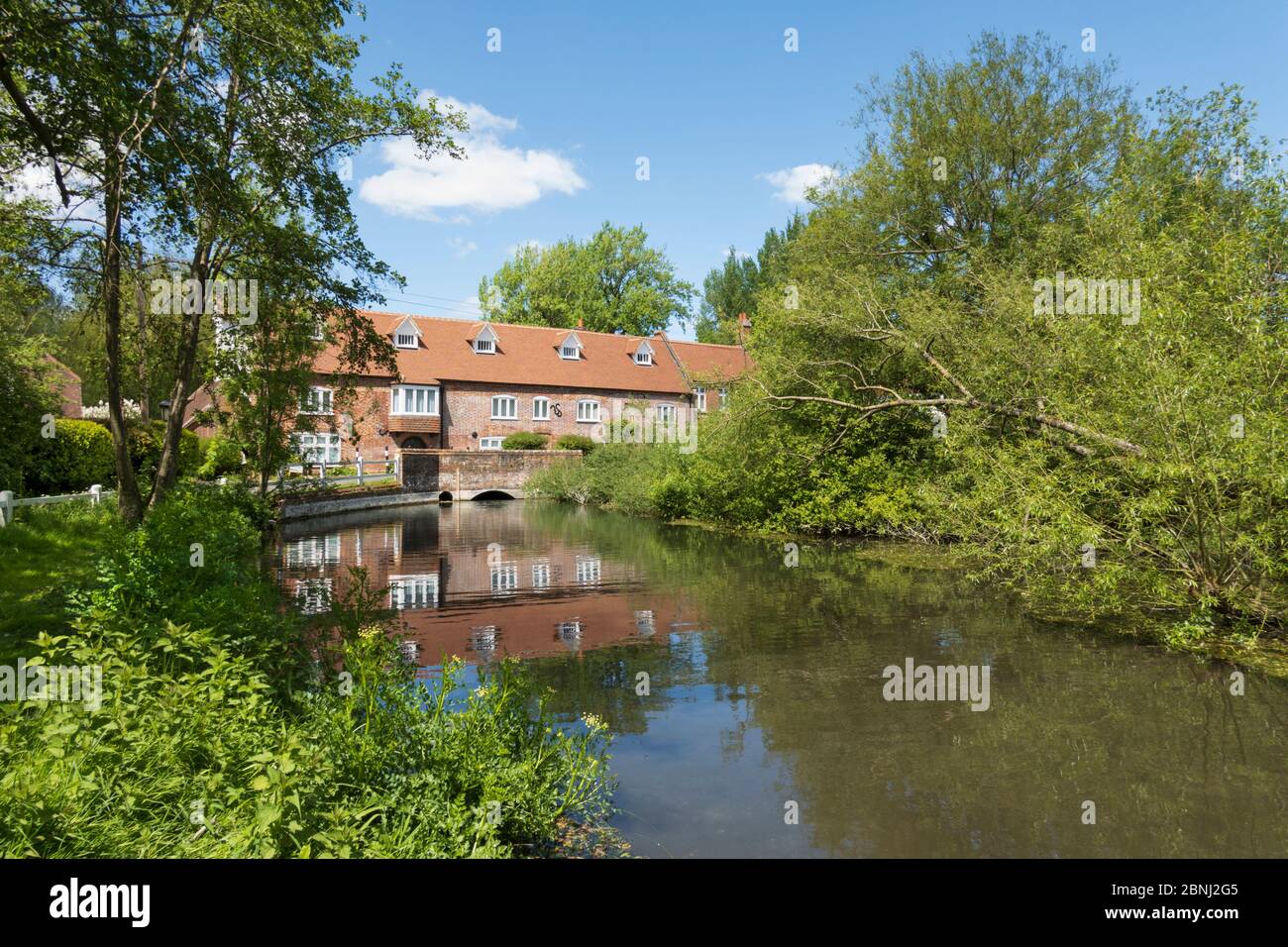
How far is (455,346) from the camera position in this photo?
46094mm

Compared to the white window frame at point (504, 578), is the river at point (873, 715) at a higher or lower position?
lower

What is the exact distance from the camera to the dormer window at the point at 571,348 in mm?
49500

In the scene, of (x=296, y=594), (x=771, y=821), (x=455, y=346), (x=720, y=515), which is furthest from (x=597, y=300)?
(x=771, y=821)

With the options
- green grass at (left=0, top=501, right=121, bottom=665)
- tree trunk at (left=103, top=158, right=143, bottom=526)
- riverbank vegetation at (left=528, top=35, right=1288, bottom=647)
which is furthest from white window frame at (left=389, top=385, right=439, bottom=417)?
tree trunk at (left=103, top=158, right=143, bottom=526)

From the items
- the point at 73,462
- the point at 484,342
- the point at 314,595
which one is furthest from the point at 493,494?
the point at 314,595

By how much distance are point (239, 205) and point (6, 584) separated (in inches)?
234

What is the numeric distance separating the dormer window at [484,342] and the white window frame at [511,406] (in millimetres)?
3045

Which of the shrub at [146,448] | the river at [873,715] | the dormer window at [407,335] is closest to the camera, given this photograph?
the river at [873,715]

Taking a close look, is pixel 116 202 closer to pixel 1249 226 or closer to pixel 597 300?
pixel 1249 226

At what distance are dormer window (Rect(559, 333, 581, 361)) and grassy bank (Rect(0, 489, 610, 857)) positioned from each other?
1723 inches

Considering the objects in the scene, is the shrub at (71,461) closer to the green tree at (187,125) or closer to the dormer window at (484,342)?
the green tree at (187,125)

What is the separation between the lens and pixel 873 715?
756cm

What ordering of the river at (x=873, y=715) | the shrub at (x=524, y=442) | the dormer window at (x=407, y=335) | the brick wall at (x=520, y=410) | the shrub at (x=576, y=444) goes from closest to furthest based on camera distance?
the river at (x=873, y=715)
the shrub at (x=524, y=442)
the shrub at (x=576, y=444)
the brick wall at (x=520, y=410)
the dormer window at (x=407, y=335)

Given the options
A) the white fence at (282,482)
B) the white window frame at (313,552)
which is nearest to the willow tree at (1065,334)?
the white window frame at (313,552)
